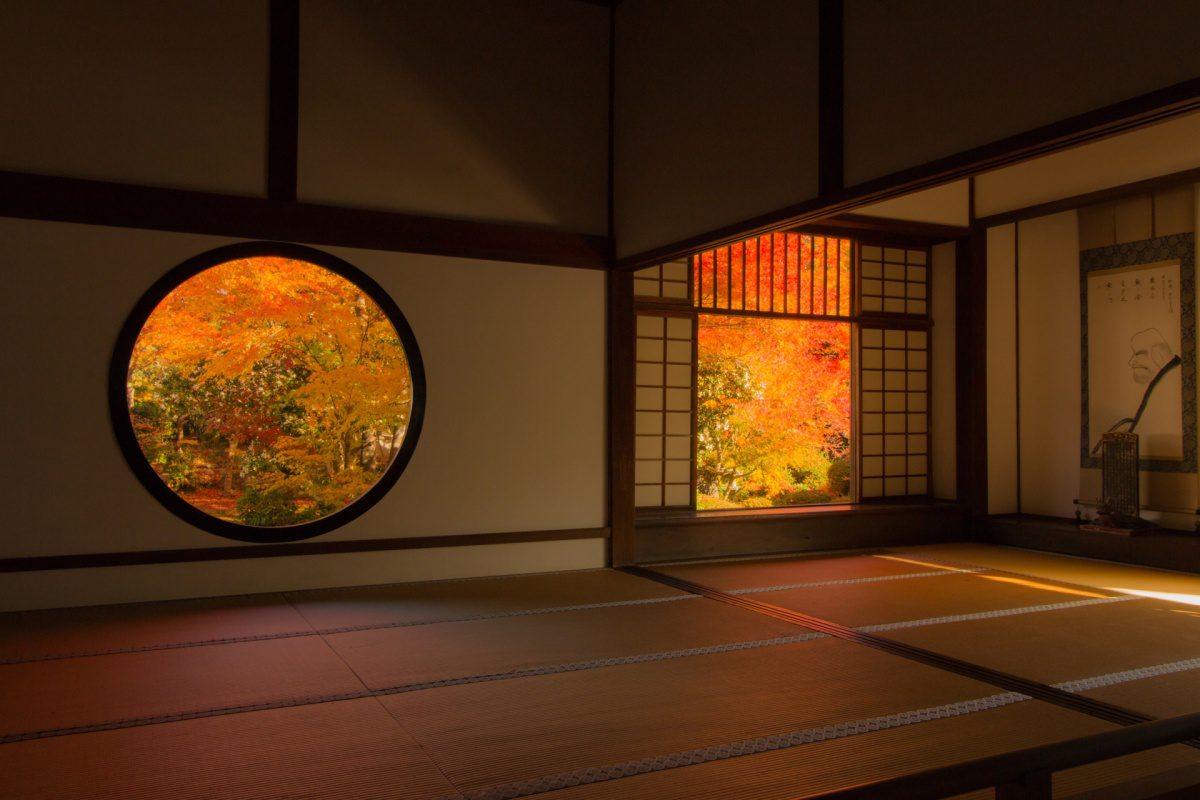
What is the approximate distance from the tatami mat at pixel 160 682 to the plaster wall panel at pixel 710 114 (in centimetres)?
290

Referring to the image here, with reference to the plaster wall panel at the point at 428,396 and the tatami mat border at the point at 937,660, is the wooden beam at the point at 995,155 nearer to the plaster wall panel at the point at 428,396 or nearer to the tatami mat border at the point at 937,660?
the plaster wall panel at the point at 428,396

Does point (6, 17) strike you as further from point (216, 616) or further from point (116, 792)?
point (116, 792)

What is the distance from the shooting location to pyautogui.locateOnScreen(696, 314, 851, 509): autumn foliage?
34.5 ft

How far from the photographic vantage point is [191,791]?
7.48 ft

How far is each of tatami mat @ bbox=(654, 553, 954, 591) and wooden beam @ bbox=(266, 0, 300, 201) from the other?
3249 millimetres

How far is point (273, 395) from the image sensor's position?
29.5ft

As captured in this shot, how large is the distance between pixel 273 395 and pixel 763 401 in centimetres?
562

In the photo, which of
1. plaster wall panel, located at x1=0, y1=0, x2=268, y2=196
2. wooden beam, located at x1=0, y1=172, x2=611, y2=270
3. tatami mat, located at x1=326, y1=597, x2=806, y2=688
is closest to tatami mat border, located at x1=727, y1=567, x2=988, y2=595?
tatami mat, located at x1=326, y1=597, x2=806, y2=688

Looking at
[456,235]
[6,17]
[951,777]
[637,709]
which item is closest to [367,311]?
[456,235]

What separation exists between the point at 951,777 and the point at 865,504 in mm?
6567

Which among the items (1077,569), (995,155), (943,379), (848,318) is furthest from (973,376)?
(995,155)

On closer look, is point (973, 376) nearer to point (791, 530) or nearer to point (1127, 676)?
point (791, 530)

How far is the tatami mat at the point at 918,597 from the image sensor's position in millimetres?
4465

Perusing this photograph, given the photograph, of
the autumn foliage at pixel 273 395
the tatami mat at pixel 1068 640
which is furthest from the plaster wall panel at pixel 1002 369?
the autumn foliage at pixel 273 395
